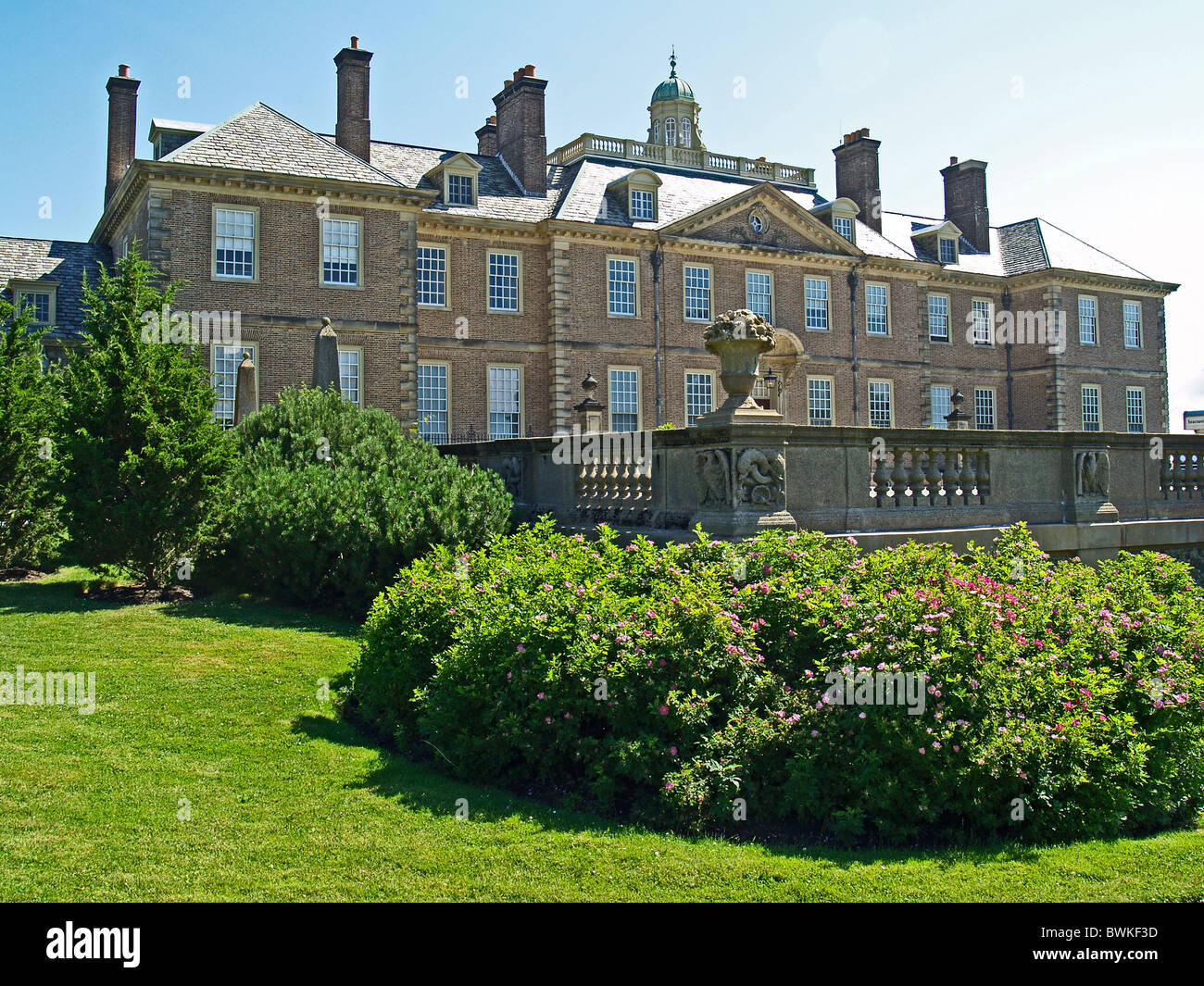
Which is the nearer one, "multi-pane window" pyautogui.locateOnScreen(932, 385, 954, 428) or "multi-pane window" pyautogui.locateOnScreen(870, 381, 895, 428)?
"multi-pane window" pyautogui.locateOnScreen(870, 381, 895, 428)

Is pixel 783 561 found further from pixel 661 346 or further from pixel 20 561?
pixel 661 346

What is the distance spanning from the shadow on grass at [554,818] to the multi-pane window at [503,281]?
84.7 ft

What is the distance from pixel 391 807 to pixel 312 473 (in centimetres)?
855

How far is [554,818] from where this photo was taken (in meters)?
6.75

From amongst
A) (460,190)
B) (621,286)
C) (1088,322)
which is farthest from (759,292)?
(1088,322)

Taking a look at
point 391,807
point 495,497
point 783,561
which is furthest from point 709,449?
point 391,807

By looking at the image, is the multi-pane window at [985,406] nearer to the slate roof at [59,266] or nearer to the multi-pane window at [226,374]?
the multi-pane window at [226,374]

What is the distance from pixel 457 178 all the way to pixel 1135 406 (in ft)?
106

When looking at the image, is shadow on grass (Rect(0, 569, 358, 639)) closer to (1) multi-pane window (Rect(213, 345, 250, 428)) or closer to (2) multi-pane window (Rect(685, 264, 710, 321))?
(1) multi-pane window (Rect(213, 345, 250, 428))

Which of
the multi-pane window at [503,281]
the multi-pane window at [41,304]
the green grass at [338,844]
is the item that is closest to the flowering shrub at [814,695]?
the green grass at [338,844]

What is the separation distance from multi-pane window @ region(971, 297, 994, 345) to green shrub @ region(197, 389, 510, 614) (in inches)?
1326

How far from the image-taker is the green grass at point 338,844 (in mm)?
5516

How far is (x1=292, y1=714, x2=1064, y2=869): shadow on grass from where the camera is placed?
6.18m

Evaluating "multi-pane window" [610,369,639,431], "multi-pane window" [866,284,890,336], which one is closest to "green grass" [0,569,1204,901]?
"multi-pane window" [610,369,639,431]
